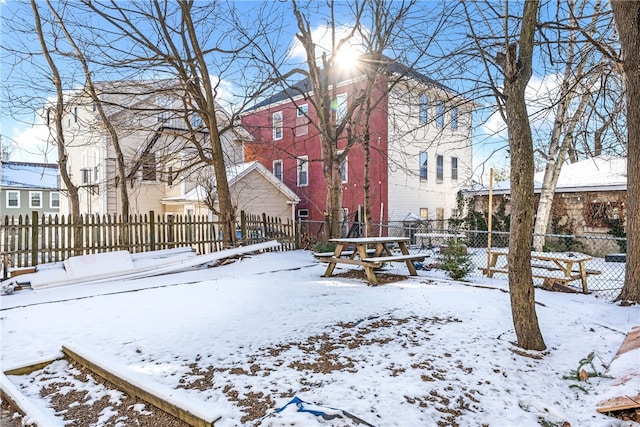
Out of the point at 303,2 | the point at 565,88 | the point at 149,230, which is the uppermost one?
the point at 303,2

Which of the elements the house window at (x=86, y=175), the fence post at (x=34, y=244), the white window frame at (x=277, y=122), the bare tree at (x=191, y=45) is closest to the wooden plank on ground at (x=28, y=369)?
the fence post at (x=34, y=244)

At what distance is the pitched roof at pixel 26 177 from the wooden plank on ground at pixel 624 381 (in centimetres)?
3075

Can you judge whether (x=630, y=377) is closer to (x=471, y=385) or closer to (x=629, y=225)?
(x=471, y=385)

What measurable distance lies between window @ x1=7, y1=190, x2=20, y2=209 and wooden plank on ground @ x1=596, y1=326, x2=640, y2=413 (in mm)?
32467

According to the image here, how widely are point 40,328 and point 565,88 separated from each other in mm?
8319

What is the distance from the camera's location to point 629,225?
5.34 m

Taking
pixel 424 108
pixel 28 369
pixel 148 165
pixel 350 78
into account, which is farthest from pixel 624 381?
pixel 350 78

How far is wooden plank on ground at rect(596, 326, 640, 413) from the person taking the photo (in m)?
2.48

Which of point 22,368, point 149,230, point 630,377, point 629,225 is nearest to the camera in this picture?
point 630,377

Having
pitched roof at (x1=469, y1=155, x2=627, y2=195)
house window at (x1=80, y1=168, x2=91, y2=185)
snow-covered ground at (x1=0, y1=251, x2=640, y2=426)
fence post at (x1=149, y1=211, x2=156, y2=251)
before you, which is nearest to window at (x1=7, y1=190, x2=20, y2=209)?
house window at (x1=80, y1=168, x2=91, y2=185)

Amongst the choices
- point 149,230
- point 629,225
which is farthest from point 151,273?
point 629,225

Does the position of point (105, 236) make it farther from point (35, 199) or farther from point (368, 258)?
point (35, 199)

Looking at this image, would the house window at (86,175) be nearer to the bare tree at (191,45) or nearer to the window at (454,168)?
the bare tree at (191,45)

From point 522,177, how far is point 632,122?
3228 millimetres
